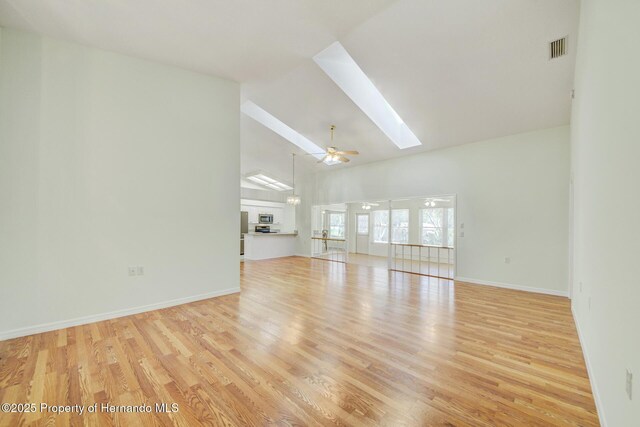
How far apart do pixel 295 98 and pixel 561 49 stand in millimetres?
4053

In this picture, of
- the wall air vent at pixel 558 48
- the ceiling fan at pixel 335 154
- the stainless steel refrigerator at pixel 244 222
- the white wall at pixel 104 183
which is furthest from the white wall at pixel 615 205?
the stainless steel refrigerator at pixel 244 222

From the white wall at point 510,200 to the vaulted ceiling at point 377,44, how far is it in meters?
0.46

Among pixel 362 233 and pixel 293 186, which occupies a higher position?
pixel 293 186

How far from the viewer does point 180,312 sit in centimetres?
369

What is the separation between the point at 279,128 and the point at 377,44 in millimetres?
3875

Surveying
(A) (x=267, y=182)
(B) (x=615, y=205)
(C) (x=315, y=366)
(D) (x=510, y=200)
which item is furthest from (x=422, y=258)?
(B) (x=615, y=205)

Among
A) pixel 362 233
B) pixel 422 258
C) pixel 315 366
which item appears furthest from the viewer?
pixel 362 233

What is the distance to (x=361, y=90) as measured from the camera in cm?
518

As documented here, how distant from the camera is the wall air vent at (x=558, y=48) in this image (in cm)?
314

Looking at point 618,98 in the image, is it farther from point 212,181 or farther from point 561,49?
point 212,181

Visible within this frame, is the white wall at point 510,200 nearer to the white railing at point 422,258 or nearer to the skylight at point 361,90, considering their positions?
the skylight at point 361,90

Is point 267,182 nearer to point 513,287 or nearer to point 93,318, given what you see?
point 93,318

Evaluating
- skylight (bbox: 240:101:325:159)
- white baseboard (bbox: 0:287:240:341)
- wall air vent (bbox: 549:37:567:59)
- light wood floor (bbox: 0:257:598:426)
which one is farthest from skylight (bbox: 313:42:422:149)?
white baseboard (bbox: 0:287:240:341)

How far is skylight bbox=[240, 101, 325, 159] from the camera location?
21.1 ft
